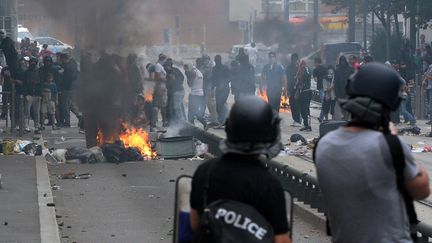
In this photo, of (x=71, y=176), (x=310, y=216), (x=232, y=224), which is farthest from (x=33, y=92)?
(x=232, y=224)

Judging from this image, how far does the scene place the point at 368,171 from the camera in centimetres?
494

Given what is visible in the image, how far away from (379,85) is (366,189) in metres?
0.43

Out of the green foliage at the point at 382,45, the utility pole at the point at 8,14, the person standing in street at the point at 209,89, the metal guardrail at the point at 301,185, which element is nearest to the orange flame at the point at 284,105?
the person standing in street at the point at 209,89

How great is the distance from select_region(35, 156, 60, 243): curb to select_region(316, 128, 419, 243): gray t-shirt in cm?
667

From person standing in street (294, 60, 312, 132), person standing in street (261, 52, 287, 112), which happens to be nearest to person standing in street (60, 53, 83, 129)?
person standing in street (261, 52, 287, 112)

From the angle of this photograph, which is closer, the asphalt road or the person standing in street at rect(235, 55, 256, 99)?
the asphalt road

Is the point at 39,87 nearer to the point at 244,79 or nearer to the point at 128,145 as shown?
the point at 244,79

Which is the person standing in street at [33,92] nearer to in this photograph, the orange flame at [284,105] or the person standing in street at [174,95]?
the person standing in street at [174,95]

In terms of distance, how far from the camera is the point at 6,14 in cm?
3466

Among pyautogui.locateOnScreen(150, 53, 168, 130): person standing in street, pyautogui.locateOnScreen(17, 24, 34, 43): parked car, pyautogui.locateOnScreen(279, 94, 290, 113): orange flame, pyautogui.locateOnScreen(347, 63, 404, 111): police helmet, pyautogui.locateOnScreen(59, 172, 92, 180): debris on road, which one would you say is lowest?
pyautogui.locateOnScreen(279, 94, 290, 113): orange flame

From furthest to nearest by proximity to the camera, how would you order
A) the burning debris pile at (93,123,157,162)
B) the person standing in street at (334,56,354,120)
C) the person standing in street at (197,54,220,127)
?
the person standing in street at (197,54,220,127)
the person standing in street at (334,56,354,120)
the burning debris pile at (93,123,157,162)

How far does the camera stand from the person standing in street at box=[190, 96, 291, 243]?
4.67 meters

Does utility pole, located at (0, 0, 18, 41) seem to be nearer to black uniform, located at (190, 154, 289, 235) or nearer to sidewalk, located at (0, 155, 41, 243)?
sidewalk, located at (0, 155, 41, 243)

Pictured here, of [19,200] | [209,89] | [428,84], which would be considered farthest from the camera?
[209,89]
